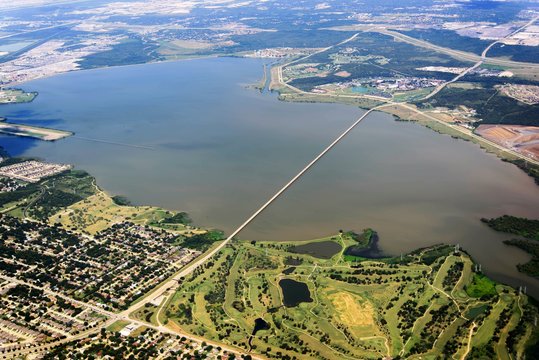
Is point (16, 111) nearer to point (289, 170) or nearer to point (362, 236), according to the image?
point (289, 170)

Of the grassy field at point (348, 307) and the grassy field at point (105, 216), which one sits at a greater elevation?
the grassy field at point (105, 216)

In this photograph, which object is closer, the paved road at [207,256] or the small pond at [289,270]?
the paved road at [207,256]

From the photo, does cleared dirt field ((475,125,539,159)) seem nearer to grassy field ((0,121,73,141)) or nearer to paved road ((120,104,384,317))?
paved road ((120,104,384,317))

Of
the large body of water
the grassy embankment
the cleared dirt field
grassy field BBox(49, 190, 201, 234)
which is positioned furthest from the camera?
the cleared dirt field

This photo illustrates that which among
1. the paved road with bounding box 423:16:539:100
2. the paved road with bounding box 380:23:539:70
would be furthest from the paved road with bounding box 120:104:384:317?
the paved road with bounding box 380:23:539:70

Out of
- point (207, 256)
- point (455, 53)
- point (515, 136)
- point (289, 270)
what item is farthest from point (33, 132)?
point (455, 53)

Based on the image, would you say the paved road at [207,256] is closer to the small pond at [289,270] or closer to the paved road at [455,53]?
the small pond at [289,270]

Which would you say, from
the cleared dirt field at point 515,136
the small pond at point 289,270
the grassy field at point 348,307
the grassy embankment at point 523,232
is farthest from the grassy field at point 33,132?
the cleared dirt field at point 515,136
